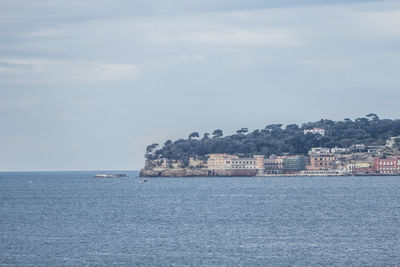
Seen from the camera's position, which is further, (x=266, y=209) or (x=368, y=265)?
Result: (x=266, y=209)

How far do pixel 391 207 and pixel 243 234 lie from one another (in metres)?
28.4

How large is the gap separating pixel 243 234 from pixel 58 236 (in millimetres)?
13085

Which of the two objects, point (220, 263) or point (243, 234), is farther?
point (243, 234)

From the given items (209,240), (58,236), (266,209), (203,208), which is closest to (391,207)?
(266,209)

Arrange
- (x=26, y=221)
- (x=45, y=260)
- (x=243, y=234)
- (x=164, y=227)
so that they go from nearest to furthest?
(x=45, y=260), (x=243, y=234), (x=164, y=227), (x=26, y=221)

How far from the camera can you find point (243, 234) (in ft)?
172

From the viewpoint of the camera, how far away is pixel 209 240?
162 ft

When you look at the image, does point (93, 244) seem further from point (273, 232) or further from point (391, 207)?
point (391, 207)

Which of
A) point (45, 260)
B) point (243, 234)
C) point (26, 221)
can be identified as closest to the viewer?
point (45, 260)

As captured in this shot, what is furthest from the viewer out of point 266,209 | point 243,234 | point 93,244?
point 266,209

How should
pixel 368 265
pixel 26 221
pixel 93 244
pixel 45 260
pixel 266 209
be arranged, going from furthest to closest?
pixel 266 209 < pixel 26 221 < pixel 93 244 < pixel 45 260 < pixel 368 265

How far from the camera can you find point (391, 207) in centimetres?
7569

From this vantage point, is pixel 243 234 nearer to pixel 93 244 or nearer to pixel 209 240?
pixel 209 240

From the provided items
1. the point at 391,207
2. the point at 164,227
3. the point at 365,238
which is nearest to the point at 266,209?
the point at 391,207
